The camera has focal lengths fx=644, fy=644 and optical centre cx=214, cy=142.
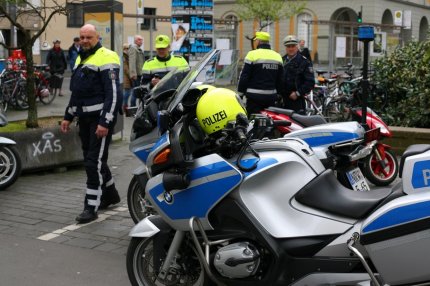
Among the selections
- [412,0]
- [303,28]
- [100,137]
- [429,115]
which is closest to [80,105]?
[100,137]

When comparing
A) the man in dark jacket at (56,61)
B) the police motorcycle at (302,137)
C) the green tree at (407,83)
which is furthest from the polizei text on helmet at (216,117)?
the man in dark jacket at (56,61)

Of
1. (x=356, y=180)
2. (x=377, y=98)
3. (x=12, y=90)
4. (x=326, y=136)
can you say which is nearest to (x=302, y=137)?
(x=326, y=136)

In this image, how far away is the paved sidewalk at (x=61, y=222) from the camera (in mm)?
5344

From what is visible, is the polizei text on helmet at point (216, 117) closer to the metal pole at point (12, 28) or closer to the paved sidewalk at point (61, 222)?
the paved sidewalk at point (61, 222)

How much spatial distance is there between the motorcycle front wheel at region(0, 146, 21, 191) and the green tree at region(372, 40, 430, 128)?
6052mm

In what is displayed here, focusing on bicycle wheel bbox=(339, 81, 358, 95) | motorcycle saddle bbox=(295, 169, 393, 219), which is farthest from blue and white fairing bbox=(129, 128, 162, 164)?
bicycle wheel bbox=(339, 81, 358, 95)

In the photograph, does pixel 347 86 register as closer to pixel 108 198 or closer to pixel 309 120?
pixel 309 120

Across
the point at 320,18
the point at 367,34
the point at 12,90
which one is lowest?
the point at 12,90

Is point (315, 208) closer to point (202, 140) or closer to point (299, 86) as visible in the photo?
point (202, 140)

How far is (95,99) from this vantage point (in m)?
6.45

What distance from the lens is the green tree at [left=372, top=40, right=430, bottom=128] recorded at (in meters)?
10.2

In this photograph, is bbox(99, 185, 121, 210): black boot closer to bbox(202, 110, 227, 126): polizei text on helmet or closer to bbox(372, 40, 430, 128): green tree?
bbox(202, 110, 227, 126): polizei text on helmet

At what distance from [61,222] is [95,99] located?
4.24 ft

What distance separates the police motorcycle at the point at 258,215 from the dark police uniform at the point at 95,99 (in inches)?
86.3
